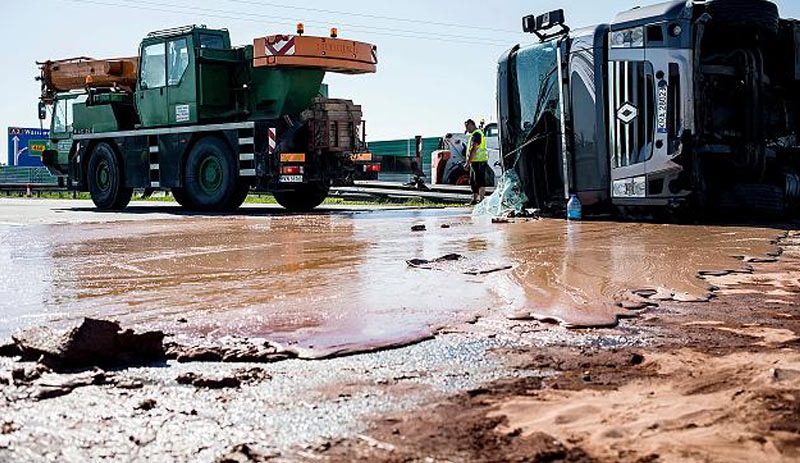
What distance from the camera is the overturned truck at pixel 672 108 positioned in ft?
30.6

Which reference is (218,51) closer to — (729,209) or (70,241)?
(70,241)

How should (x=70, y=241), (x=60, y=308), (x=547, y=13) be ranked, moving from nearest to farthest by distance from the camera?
1. (x=60, y=308)
2. (x=70, y=241)
3. (x=547, y=13)

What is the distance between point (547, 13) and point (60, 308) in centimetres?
784

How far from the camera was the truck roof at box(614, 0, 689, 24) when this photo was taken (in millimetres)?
9211

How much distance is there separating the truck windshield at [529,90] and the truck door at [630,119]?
40.6 inches

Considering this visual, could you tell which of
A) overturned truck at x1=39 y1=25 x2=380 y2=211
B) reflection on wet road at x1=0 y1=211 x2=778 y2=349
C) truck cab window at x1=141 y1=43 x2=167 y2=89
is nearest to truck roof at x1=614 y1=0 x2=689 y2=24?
reflection on wet road at x1=0 y1=211 x2=778 y2=349

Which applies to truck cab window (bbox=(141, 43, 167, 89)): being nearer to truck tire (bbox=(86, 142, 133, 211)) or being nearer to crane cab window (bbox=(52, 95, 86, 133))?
truck tire (bbox=(86, 142, 133, 211))

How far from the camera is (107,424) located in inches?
90.2

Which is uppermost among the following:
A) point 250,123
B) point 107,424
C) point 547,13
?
point 547,13

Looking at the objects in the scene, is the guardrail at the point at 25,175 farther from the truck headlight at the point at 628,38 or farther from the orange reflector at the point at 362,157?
the truck headlight at the point at 628,38

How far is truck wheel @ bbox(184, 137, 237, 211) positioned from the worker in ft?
13.5

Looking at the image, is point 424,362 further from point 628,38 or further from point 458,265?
point 628,38

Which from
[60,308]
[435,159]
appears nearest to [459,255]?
[60,308]

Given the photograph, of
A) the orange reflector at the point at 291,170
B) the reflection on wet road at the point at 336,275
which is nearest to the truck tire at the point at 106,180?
the orange reflector at the point at 291,170
